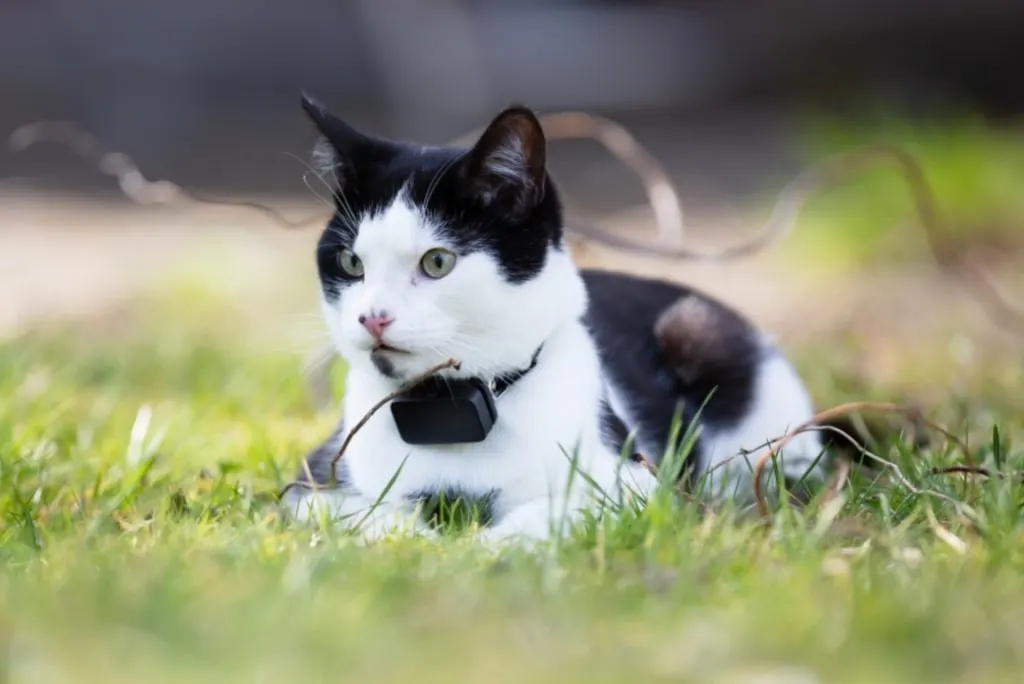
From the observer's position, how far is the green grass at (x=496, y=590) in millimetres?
1164

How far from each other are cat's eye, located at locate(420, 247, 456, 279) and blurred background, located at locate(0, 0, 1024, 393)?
2.73 metres

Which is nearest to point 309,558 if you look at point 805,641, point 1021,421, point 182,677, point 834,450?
point 182,677

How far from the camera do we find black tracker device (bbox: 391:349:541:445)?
176cm

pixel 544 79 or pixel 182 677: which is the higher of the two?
pixel 544 79

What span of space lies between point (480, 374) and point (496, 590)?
19.0 inches

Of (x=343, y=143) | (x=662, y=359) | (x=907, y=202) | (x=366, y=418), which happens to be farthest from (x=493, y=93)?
(x=366, y=418)

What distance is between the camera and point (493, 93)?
22.4 ft

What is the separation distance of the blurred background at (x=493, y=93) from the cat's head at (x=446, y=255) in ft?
8.58

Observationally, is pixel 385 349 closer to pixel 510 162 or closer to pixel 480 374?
pixel 480 374

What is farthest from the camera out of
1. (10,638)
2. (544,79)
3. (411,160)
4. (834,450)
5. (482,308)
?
(544,79)

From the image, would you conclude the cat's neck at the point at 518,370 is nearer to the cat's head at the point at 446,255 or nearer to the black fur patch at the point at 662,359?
the cat's head at the point at 446,255

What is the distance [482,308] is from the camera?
1757mm

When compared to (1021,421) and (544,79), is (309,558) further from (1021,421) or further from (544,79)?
(544,79)

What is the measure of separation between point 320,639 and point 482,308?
26.0 inches
